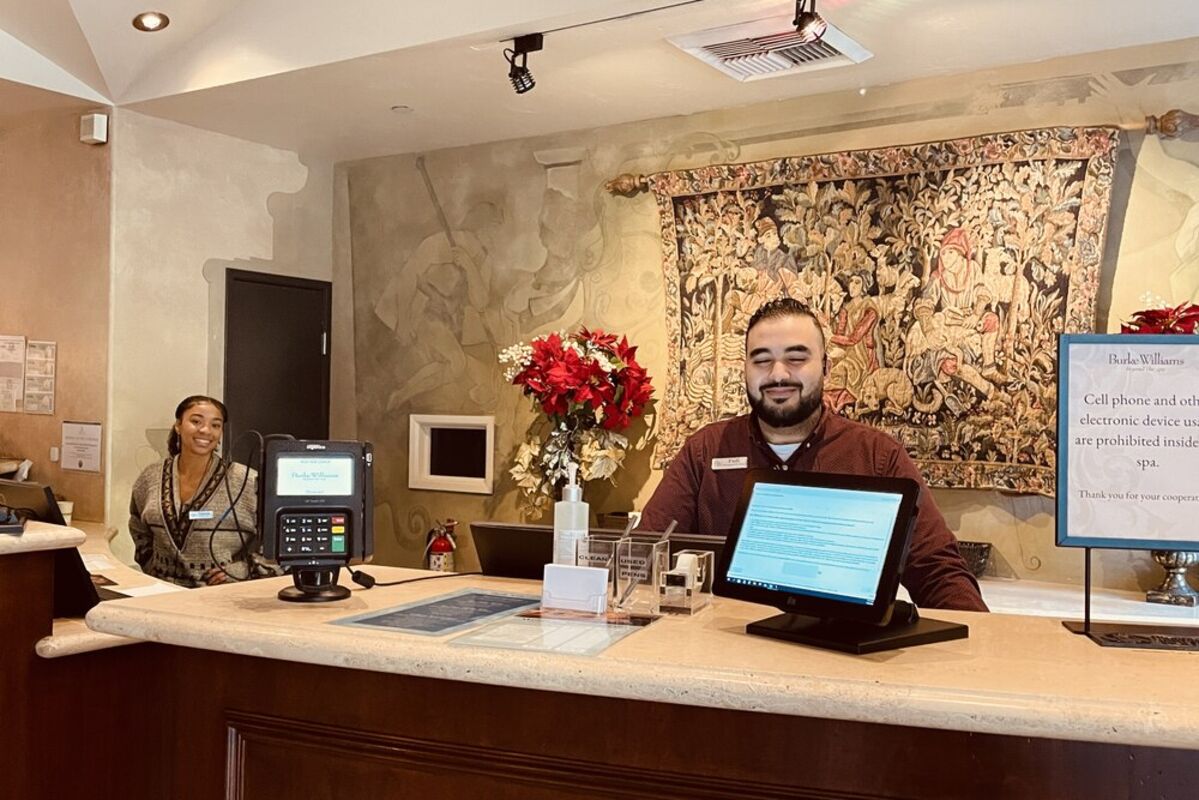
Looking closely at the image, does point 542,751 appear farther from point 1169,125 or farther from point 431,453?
point 431,453

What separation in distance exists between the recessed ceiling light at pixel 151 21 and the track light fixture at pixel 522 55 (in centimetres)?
144

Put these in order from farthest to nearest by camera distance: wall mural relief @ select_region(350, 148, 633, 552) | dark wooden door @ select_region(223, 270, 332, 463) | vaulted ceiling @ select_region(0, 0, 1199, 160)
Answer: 1. dark wooden door @ select_region(223, 270, 332, 463)
2. wall mural relief @ select_region(350, 148, 633, 552)
3. vaulted ceiling @ select_region(0, 0, 1199, 160)

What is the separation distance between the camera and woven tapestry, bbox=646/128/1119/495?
3.66 meters

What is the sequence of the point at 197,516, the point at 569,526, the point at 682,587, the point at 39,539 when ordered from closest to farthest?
the point at 682,587 → the point at 569,526 → the point at 39,539 → the point at 197,516

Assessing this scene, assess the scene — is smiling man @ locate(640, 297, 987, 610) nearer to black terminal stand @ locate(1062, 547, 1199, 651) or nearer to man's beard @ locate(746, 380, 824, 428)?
man's beard @ locate(746, 380, 824, 428)

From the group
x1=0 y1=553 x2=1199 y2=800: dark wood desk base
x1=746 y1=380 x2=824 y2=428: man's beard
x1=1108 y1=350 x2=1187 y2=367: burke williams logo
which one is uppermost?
x1=1108 y1=350 x2=1187 y2=367: burke williams logo

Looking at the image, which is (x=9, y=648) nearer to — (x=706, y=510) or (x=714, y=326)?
(x=706, y=510)

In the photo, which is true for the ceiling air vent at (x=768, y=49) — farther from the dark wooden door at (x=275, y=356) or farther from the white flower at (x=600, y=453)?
the dark wooden door at (x=275, y=356)

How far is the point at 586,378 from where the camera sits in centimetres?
432

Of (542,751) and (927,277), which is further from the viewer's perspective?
(927,277)

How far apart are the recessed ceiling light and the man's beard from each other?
9.38ft

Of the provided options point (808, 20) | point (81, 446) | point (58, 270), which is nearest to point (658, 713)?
point (808, 20)

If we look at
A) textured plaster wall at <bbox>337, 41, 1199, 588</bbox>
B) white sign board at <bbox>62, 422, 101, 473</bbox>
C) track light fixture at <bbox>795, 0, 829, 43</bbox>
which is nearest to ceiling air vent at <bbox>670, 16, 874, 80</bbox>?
track light fixture at <bbox>795, 0, 829, 43</bbox>

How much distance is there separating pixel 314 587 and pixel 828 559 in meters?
0.92
